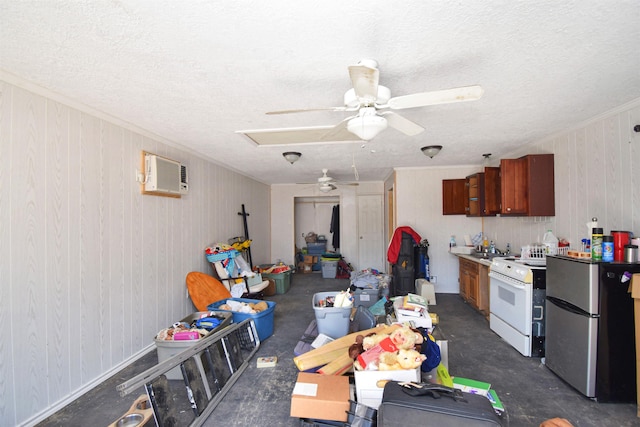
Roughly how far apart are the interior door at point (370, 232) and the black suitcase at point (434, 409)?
5.68m

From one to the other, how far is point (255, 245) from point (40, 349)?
433cm

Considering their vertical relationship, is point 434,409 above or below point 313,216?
below

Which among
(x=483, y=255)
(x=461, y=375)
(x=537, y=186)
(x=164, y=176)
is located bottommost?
(x=461, y=375)

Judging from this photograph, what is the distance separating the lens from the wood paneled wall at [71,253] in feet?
6.17

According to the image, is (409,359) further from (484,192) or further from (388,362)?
(484,192)

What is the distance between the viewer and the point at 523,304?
114 inches

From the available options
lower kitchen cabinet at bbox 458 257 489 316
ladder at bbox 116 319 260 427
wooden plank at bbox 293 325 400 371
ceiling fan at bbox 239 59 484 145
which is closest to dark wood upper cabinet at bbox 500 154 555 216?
lower kitchen cabinet at bbox 458 257 489 316

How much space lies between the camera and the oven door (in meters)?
2.87

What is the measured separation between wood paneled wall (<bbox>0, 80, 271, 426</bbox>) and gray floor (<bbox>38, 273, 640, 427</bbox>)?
10.0 inches

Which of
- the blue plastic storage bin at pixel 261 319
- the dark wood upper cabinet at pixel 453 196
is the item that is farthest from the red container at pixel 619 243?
the blue plastic storage bin at pixel 261 319

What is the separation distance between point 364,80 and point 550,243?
10.3ft

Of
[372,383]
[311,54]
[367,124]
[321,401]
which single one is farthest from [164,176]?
[372,383]

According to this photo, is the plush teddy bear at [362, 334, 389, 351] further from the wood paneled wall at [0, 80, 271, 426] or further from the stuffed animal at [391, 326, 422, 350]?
the wood paneled wall at [0, 80, 271, 426]

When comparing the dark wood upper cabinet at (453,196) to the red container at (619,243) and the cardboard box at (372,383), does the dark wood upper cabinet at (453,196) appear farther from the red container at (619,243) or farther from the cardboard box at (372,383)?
the cardboard box at (372,383)
